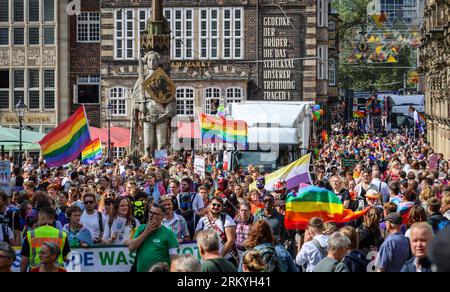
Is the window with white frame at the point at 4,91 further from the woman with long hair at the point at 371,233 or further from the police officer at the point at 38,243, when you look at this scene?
the police officer at the point at 38,243

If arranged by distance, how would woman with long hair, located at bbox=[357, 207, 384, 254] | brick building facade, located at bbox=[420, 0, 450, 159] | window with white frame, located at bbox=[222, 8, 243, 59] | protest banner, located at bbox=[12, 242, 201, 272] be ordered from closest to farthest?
protest banner, located at bbox=[12, 242, 201, 272] < woman with long hair, located at bbox=[357, 207, 384, 254] < brick building facade, located at bbox=[420, 0, 450, 159] < window with white frame, located at bbox=[222, 8, 243, 59]

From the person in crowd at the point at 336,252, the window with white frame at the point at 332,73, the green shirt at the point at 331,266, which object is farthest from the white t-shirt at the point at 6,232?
the window with white frame at the point at 332,73

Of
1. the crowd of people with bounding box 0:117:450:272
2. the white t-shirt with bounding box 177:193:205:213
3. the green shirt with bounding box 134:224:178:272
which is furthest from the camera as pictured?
the white t-shirt with bounding box 177:193:205:213

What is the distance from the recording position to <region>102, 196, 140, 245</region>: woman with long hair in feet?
43.3

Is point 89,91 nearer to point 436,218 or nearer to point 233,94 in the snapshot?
point 233,94

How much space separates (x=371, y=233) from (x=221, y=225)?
1.68 meters

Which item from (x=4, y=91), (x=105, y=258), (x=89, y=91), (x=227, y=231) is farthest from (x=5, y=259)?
(x=4, y=91)

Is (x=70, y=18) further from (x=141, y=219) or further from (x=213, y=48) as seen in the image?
(x=141, y=219)

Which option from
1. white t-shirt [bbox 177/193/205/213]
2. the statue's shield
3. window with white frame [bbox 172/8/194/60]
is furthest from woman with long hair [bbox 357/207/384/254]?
window with white frame [bbox 172/8/194/60]

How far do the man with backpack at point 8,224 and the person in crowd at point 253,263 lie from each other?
4158mm

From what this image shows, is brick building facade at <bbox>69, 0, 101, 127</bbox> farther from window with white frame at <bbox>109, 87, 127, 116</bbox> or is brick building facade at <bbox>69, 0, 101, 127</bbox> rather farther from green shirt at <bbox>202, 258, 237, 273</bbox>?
green shirt at <bbox>202, 258, 237, 273</bbox>

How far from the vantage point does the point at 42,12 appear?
187ft

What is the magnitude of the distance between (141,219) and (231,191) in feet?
10.2

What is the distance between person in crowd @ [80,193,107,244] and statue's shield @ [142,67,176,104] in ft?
78.9
